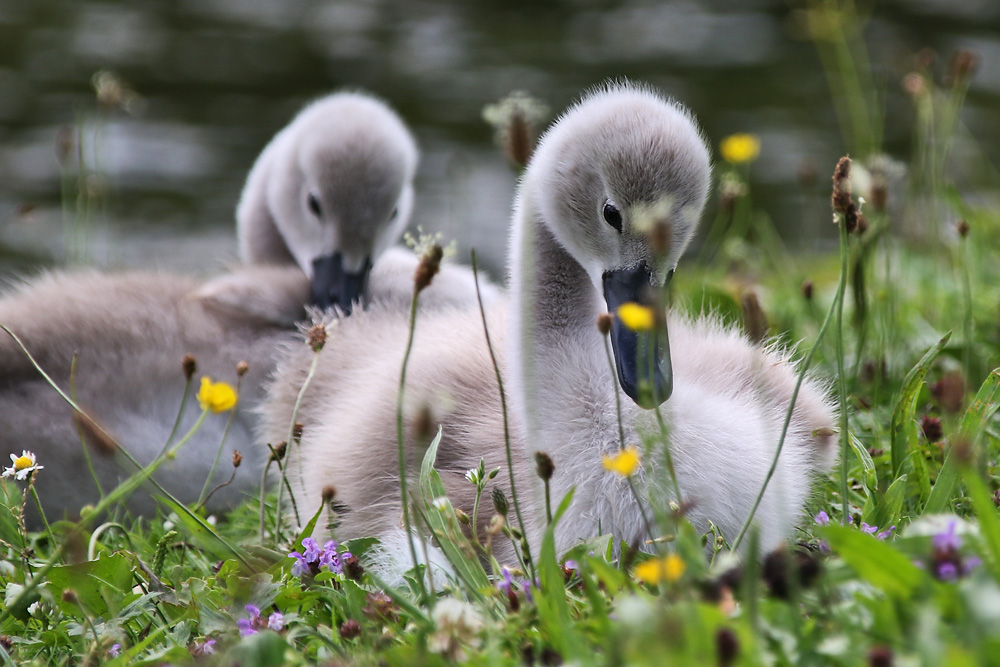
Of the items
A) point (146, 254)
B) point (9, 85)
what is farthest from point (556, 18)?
point (146, 254)

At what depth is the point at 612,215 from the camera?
2748mm

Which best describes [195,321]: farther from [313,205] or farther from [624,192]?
[624,192]

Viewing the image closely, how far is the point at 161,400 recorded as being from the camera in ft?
12.0

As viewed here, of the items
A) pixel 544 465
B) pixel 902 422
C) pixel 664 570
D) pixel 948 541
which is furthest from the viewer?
pixel 902 422

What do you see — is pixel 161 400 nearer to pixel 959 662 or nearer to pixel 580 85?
pixel 959 662

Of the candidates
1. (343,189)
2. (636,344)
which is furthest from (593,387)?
(343,189)

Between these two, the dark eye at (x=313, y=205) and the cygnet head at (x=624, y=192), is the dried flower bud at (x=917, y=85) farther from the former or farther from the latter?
the dark eye at (x=313, y=205)

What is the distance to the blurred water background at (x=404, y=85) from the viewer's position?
9.69 m

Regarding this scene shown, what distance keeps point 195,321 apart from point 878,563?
269 centimetres

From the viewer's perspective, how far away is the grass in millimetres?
1661

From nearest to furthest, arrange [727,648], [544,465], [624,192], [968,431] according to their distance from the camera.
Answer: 1. [727,648]
2. [544,465]
3. [968,431]
4. [624,192]

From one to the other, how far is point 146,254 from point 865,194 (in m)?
6.56

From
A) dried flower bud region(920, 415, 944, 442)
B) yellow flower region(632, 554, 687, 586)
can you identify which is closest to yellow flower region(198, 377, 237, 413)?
yellow flower region(632, 554, 687, 586)

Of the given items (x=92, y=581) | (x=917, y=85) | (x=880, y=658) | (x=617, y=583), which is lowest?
(x=92, y=581)
